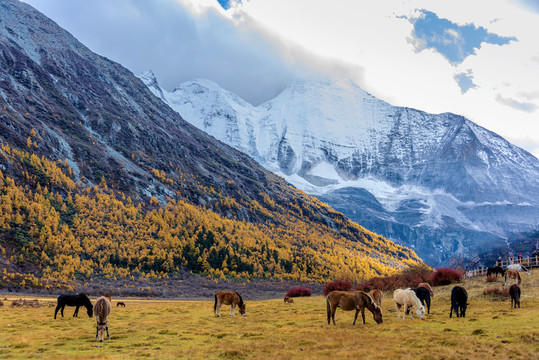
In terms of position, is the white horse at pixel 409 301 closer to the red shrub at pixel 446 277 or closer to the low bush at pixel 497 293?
the low bush at pixel 497 293

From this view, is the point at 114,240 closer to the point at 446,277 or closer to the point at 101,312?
the point at 446,277

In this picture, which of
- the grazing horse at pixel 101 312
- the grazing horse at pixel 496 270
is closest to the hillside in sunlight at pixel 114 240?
the grazing horse at pixel 101 312

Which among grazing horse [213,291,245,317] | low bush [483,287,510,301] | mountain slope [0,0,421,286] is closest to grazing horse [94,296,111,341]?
grazing horse [213,291,245,317]

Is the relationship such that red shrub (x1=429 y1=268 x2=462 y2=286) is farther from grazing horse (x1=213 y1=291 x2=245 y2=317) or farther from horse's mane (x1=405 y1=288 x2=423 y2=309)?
grazing horse (x1=213 y1=291 x2=245 y2=317)

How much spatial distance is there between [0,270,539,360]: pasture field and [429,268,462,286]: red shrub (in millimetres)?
20176

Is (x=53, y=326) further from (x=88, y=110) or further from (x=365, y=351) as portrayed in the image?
(x=88, y=110)

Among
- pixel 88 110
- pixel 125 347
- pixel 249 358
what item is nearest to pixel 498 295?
pixel 249 358

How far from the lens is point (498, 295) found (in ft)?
116

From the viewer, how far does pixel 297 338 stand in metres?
22.5

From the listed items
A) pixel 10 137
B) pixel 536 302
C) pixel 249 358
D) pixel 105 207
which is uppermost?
pixel 10 137

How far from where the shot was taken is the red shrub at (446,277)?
5239cm

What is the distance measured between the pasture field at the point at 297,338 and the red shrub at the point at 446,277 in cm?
2018

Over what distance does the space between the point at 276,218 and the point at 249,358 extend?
18085 centimetres

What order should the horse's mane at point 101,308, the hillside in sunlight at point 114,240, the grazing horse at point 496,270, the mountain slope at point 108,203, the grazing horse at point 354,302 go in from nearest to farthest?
the horse's mane at point 101,308
the grazing horse at point 354,302
the grazing horse at point 496,270
the hillside in sunlight at point 114,240
the mountain slope at point 108,203
